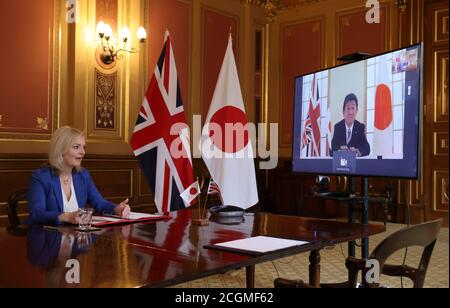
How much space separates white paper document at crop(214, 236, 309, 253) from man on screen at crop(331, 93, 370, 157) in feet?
4.50

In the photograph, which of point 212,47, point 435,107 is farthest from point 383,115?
point 212,47

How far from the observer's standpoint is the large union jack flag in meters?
3.37

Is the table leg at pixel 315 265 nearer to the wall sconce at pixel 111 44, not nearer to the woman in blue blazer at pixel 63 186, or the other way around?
the woman in blue blazer at pixel 63 186

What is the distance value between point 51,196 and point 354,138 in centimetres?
184

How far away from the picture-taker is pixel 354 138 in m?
3.03

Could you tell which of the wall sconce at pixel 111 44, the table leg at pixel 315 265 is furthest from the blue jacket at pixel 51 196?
the wall sconce at pixel 111 44

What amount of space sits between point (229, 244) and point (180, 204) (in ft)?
6.00

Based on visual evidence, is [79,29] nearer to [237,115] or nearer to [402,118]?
[237,115]

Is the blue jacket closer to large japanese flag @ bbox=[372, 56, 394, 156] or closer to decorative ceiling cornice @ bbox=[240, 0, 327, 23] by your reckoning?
large japanese flag @ bbox=[372, 56, 394, 156]

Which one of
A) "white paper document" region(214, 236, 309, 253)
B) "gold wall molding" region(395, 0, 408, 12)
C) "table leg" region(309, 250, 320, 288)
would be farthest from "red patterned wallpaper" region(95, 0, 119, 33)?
"white paper document" region(214, 236, 309, 253)

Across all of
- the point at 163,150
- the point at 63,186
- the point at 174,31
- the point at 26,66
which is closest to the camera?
the point at 63,186

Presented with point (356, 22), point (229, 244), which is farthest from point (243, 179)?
point (356, 22)

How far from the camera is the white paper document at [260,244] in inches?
62.7

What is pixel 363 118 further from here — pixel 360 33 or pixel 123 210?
pixel 360 33
